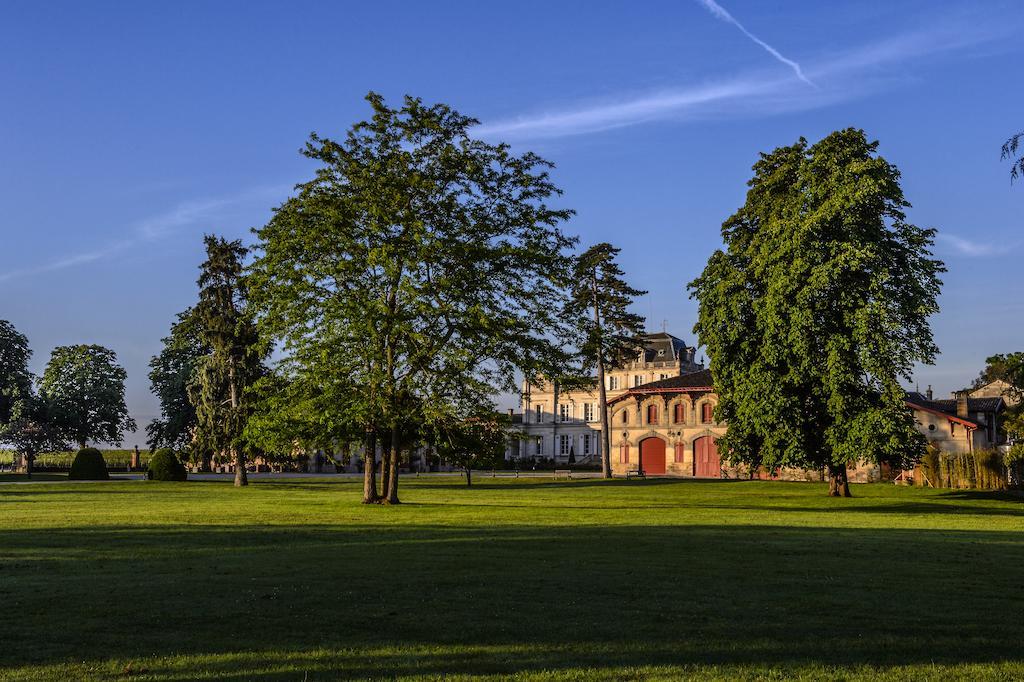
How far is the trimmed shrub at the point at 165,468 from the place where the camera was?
61.3 meters

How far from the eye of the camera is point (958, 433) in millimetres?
71938

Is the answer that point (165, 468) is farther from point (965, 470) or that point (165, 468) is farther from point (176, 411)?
point (965, 470)

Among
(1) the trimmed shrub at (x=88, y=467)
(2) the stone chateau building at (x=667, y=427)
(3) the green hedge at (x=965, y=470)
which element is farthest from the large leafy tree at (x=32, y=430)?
(3) the green hedge at (x=965, y=470)

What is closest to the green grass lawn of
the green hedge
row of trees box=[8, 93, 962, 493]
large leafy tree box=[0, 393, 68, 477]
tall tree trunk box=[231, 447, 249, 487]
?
row of trees box=[8, 93, 962, 493]

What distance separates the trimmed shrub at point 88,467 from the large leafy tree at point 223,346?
250 inches

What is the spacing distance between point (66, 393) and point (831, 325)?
6986cm

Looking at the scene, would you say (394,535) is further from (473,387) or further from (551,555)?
(473,387)

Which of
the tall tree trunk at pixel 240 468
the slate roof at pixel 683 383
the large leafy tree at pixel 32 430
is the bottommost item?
the tall tree trunk at pixel 240 468

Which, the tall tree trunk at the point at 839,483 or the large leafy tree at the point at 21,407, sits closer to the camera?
the tall tree trunk at the point at 839,483

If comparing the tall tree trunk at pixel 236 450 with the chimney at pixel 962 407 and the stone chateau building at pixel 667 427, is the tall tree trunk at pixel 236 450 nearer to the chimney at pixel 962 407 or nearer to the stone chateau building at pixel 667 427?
the stone chateau building at pixel 667 427

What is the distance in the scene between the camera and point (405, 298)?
33.7 metres

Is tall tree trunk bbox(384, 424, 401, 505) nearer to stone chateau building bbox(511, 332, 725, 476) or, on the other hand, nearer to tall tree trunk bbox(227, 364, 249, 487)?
tall tree trunk bbox(227, 364, 249, 487)

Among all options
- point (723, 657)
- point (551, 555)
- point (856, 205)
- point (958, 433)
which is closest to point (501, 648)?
point (723, 657)

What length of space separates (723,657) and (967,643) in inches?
111
